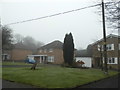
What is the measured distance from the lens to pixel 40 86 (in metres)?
11.1

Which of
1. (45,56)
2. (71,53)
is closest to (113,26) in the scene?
(71,53)

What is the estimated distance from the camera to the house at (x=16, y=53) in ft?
210

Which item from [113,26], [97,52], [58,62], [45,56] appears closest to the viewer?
[113,26]

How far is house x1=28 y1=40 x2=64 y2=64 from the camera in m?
53.5

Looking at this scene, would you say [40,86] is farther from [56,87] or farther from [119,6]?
[119,6]

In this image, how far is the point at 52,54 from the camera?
54.3 meters

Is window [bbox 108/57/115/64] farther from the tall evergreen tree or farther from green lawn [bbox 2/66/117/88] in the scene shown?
green lawn [bbox 2/66/117/88]

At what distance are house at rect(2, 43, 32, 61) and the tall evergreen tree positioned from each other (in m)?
30.3

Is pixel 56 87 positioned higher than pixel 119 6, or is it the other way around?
pixel 119 6

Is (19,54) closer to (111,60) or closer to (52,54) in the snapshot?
(52,54)

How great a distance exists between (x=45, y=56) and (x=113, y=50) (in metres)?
22.8

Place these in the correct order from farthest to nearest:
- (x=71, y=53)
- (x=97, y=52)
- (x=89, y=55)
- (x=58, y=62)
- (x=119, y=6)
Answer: (x=58, y=62)
(x=89, y=55)
(x=97, y=52)
(x=71, y=53)
(x=119, y=6)

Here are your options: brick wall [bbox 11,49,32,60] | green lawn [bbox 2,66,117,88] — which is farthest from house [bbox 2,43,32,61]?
green lawn [bbox 2,66,117,88]

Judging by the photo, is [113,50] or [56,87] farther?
[113,50]
